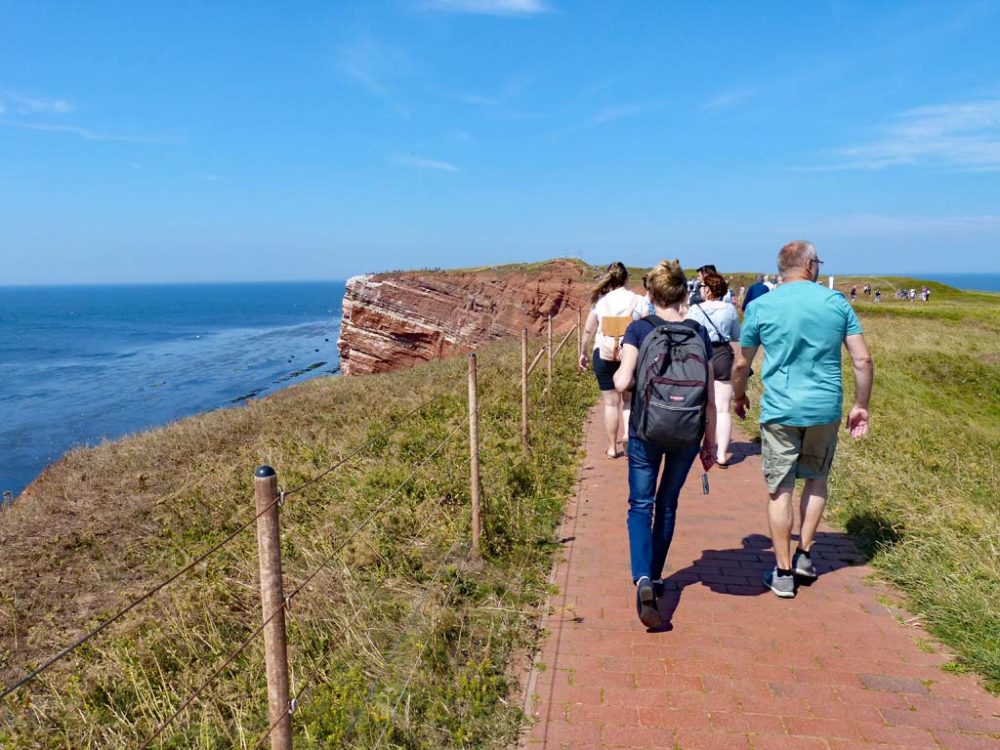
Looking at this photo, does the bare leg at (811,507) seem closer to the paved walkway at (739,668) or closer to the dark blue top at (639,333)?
the paved walkway at (739,668)

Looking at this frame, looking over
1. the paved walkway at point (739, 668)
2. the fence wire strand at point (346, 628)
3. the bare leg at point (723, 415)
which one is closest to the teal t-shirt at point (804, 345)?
the paved walkway at point (739, 668)

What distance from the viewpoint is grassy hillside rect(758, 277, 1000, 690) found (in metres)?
3.79

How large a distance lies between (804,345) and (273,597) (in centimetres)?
314

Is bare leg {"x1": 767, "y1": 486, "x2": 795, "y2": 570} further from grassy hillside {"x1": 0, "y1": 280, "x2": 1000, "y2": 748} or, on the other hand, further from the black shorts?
the black shorts

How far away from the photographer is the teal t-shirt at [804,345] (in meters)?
3.89

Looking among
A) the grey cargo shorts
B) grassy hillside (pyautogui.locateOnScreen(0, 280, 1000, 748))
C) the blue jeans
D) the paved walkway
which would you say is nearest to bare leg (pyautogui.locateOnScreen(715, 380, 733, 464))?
grassy hillside (pyautogui.locateOnScreen(0, 280, 1000, 748))

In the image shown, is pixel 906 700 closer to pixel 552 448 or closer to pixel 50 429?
pixel 552 448

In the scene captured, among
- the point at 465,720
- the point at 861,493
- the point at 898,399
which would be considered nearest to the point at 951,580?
the point at 861,493

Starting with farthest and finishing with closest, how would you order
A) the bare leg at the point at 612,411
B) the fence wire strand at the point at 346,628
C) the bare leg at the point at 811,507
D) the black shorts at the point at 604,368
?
the bare leg at the point at 612,411, the black shorts at the point at 604,368, the bare leg at the point at 811,507, the fence wire strand at the point at 346,628

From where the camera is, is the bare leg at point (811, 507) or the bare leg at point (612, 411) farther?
the bare leg at point (612, 411)

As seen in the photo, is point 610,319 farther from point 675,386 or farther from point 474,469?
point 675,386

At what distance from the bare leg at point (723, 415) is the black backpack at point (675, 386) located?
10.3ft

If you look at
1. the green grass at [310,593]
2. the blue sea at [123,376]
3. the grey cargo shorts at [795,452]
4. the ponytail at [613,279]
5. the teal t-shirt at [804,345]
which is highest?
the ponytail at [613,279]

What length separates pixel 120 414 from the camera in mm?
31578
